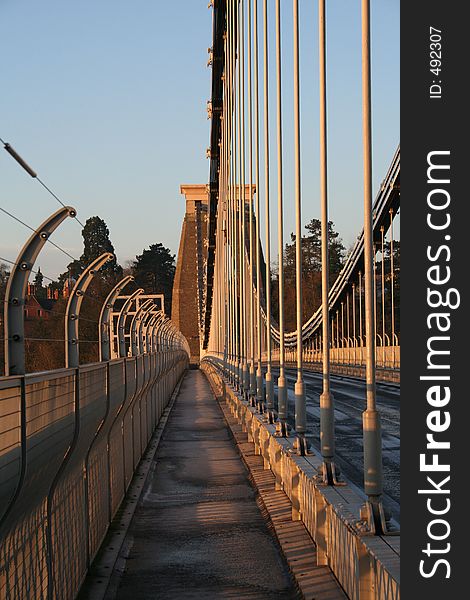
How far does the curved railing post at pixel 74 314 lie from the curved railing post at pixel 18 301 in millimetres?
1533

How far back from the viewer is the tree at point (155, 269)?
135 metres

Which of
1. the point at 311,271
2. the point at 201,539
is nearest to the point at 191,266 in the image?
the point at 311,271

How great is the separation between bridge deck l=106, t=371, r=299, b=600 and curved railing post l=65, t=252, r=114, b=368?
164 centimetres

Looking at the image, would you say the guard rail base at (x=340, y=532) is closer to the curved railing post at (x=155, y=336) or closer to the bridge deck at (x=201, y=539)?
the bridge deck at (x=201, y=539)

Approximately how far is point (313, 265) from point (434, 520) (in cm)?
9920

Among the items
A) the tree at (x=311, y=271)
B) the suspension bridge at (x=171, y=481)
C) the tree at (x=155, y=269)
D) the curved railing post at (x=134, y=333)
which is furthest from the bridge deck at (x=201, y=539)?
the tree at (x=155, y=269)

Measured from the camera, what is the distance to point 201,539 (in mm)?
9875

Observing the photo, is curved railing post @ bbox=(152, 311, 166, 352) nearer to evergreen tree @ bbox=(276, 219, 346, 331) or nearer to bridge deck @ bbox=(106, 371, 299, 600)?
bridge deck @ bbox=(106, 371, 299, 600)

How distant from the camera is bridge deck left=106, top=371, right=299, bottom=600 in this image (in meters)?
7.98

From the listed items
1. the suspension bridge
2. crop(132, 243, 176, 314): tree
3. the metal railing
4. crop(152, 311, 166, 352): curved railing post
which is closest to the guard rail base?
the suspension bridge

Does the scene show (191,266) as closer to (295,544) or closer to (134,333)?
(134,333)

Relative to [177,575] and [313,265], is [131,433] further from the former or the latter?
[313,265]

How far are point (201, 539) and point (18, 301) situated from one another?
471cm

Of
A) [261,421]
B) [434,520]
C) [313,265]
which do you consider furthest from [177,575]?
[313,265]
